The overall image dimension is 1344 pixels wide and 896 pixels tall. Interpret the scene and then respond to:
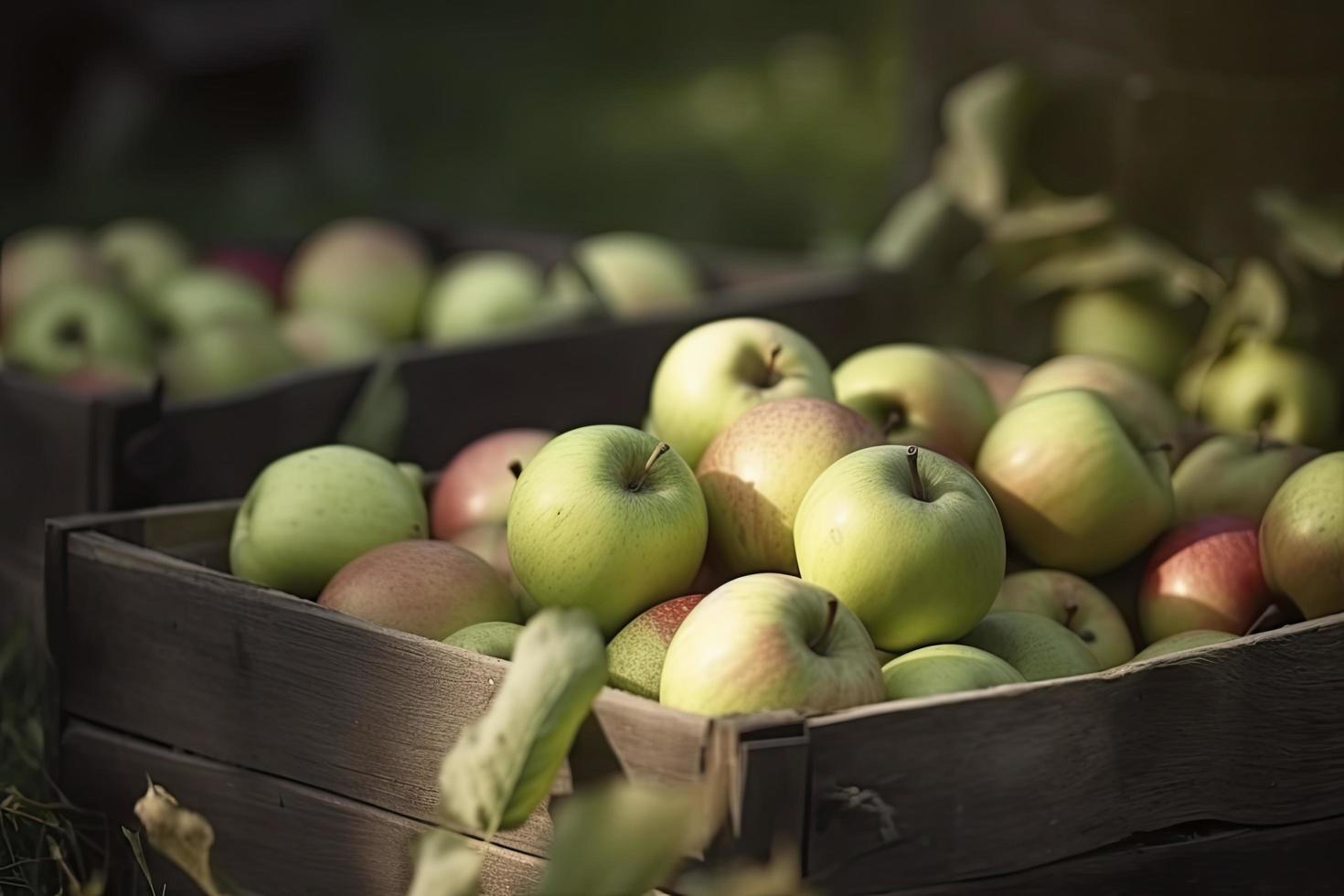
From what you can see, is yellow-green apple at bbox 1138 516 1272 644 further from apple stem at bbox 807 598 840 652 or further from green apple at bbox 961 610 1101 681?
apple stem at bbox 807 598 840 652

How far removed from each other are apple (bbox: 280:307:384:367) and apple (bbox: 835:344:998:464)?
1.05 metres

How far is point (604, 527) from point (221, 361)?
4.06 feet

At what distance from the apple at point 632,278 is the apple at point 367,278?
0.28 m

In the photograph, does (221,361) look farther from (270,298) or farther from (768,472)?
(768,472)

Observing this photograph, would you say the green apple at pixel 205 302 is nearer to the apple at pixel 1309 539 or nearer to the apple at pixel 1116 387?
the apple at pixel 1116 387

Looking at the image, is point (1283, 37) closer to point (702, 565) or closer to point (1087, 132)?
point (1087, 132)

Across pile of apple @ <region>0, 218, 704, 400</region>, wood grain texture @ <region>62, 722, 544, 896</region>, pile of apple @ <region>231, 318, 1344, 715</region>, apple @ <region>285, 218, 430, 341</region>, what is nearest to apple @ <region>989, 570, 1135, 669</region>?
pile of apple @ <region>231, 318, 1344, 715</region>

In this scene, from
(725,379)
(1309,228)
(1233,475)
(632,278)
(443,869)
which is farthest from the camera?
(632,278)

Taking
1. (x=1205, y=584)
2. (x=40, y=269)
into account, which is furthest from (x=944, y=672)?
(x=40, y=269)

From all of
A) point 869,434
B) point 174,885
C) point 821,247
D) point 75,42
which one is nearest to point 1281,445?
point 869,434

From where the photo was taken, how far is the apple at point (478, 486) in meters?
1.91

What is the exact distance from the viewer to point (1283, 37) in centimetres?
257

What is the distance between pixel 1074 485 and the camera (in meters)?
1.73

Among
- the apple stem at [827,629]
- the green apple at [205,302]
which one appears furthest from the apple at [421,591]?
the green apple at [205,302]
